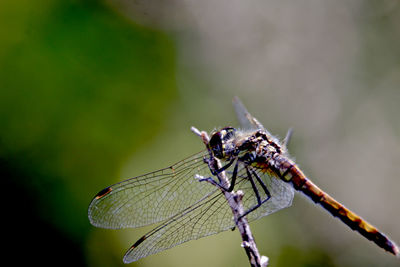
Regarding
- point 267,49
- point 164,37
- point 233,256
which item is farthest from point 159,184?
point 267,49

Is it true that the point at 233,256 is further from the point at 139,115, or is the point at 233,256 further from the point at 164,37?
the point at 164,37

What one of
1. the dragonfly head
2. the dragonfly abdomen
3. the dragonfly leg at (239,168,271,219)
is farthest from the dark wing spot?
the dragonfly abdomen

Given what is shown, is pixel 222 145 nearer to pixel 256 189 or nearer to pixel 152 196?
pixel 256 189

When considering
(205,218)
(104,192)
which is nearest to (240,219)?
(205,218)

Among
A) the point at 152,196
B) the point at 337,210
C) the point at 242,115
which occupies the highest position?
the point at 242,115

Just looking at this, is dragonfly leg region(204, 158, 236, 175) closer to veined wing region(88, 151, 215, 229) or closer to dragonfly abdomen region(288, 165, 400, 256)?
veined wing region(88, 151, 215, 229)
